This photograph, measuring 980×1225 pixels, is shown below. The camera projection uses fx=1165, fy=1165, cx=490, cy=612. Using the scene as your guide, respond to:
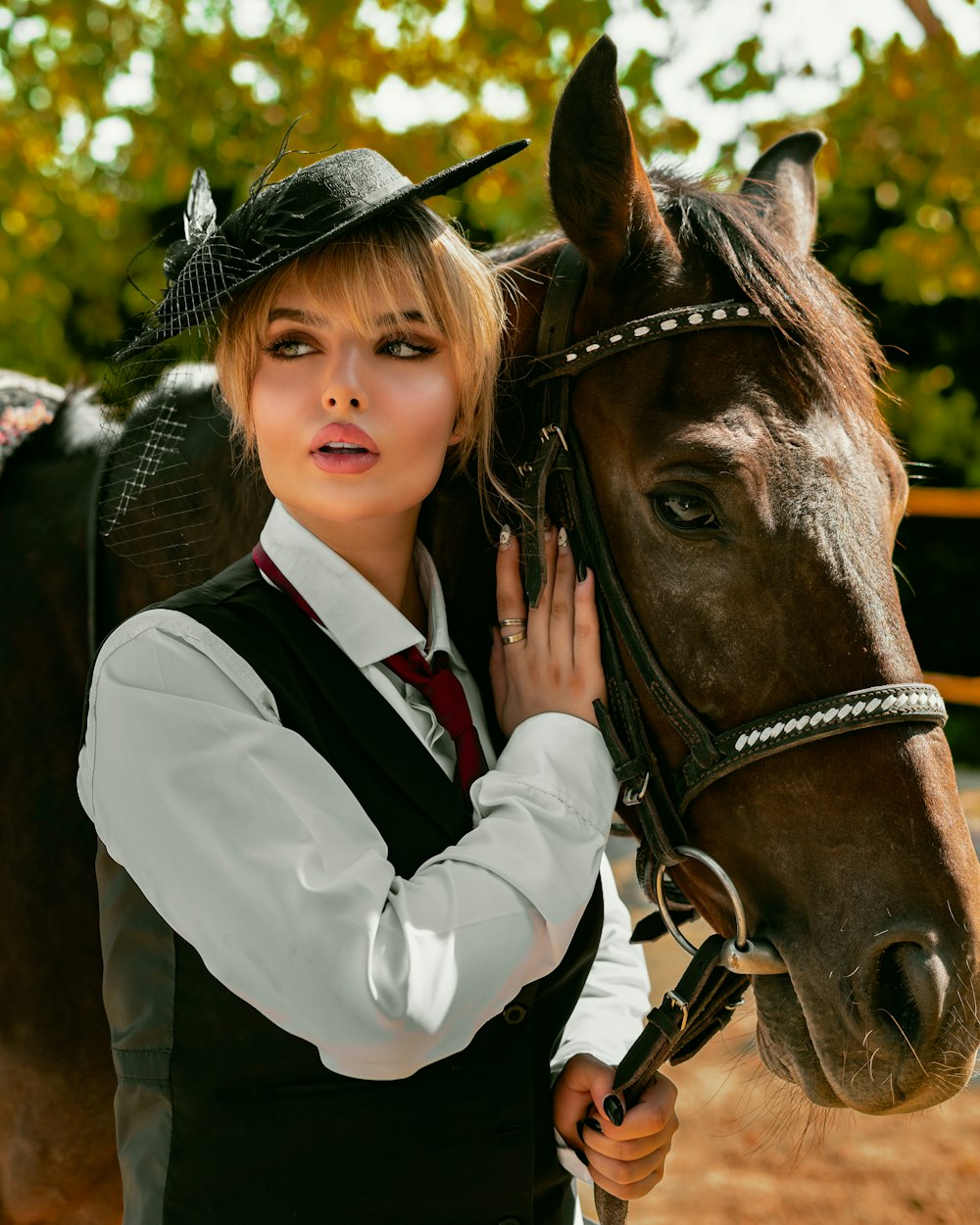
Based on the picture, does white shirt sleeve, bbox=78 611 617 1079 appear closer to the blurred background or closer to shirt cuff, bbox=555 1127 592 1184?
shirt cuff, bbox=555 1127 592 1184

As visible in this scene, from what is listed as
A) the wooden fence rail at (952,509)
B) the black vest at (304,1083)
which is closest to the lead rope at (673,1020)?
the black vest at (304,1083)

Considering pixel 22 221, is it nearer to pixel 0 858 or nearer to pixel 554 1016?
pixel 0 858

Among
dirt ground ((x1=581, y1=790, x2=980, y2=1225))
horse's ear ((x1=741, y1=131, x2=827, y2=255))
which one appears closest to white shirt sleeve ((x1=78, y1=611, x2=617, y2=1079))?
horse's ear ((x1=741, y1=131, x2=827, y2=255))

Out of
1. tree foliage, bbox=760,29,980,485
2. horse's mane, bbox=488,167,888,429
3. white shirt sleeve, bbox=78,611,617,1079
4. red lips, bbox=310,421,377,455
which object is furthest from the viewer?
→ tree foliage, bbox=760,29,980,485

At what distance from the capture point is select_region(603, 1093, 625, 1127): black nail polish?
1.54m

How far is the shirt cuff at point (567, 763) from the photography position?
1.42 m

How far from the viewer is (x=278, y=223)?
5.12ft

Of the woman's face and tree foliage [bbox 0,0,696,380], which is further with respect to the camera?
tree foliage [bbox 0,0,696,380]

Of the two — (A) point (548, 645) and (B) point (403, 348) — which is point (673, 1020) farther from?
(B) point (403, 348)

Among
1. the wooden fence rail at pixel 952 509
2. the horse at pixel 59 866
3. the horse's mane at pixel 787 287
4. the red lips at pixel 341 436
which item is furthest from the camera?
the wooden fence rail at pixel 952 509

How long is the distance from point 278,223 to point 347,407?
29 cm

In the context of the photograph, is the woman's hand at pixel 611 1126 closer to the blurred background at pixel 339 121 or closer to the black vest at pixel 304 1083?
the black vest at pixel 304 1083

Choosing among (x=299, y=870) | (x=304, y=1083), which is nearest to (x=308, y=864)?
(x=299, y=870)

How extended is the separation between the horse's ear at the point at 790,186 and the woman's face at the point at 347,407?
2.69 ft
